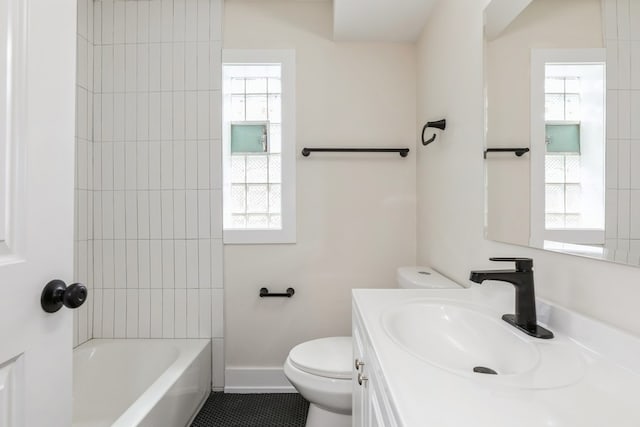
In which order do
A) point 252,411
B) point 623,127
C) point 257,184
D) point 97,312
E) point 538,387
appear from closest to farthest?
point 538,387 < point 623,127 < point 252,411 < point 97,312 < point 257,184

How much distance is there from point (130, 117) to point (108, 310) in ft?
4.12

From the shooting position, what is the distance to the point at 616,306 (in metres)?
0.67

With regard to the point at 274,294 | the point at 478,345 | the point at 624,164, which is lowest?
the point at 274,294

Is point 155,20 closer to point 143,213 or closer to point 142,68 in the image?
point 142,68

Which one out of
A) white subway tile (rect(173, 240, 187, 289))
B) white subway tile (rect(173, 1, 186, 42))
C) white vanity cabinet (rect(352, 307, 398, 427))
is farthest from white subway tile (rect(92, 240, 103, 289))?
white vanity cabinet (rect(352, 307, 398, 427))

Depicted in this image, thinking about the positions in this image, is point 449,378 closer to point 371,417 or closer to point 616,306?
point 371,417

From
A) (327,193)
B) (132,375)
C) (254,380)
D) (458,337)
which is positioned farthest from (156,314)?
(458,337)

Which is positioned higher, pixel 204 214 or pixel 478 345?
pixel 204 214

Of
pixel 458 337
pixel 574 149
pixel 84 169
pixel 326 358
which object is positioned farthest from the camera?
pixel 84 169

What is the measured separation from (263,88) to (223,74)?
0.91ft

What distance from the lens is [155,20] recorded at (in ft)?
6.51

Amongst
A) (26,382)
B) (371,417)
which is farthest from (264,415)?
(26,382)

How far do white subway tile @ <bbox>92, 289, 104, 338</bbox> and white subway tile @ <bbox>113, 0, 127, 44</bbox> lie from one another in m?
1.62

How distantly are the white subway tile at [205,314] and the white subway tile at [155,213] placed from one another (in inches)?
18.5
